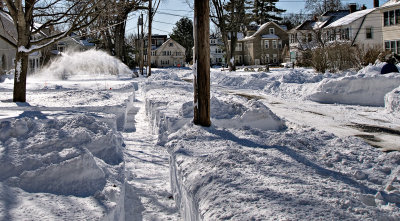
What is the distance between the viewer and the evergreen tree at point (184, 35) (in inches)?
3693

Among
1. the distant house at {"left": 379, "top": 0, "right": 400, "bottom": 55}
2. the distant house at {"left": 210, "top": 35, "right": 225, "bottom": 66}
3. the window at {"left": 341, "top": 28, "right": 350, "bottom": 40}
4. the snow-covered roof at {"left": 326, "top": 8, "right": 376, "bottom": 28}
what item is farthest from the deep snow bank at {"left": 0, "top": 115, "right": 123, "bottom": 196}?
the distant house at {"left": 210, "top": 35, "right": 225, "bottom": 66}

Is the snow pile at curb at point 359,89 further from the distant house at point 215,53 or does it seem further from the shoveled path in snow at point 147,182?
the distant house at point 215,53

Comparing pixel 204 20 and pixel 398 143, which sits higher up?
pixel 204 20

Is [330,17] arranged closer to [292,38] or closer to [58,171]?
[292,38]

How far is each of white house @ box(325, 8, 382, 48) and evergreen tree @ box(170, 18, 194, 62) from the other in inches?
1956

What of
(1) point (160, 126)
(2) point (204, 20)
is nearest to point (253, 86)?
(1) point (160, 126)

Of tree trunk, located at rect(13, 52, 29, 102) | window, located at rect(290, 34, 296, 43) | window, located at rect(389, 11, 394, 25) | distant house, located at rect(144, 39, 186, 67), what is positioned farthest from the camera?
distant house, located at rect(144, 39, 186, 67)

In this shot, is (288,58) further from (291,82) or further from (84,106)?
(84,106)

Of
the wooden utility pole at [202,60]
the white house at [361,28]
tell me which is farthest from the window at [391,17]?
the wooden utility pole at [202,60]

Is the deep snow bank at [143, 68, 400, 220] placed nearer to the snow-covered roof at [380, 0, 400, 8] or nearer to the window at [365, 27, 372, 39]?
the snow-covered roof at [380, 0, 400, 8]

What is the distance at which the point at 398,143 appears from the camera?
7.39 meters

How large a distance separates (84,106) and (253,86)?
44.4 feet

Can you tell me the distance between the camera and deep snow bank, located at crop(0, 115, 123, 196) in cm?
411

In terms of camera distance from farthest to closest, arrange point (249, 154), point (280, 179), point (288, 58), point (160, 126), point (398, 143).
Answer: point (288, 58), point (160, 126), point (398, 143), point (249, 154), point (280, 179)
